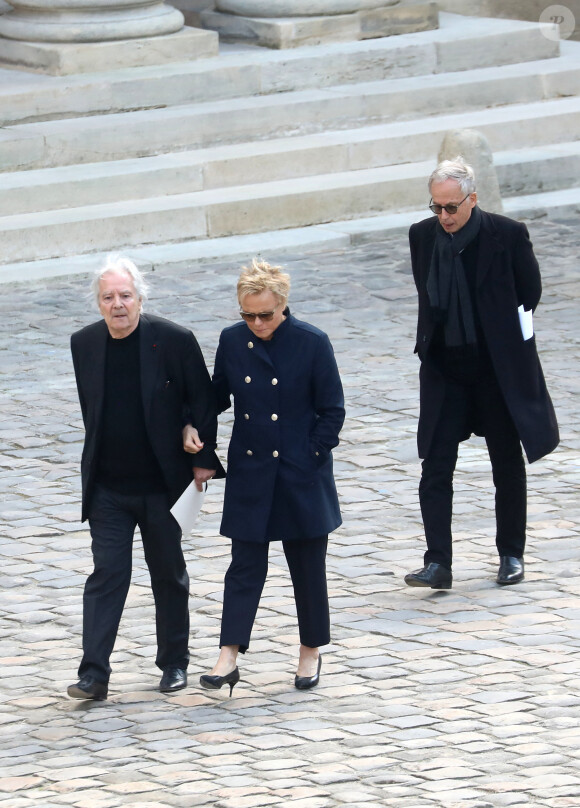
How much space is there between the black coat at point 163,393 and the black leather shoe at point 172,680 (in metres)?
0.59

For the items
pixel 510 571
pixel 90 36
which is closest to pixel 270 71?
pixel 90 36

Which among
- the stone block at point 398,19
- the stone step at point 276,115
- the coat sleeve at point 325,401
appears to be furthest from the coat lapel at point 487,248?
the stone block at point 398,19

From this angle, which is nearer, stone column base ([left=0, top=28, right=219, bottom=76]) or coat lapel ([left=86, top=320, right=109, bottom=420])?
coat lapel ([left=86, top=320, right=109, bottom=420])

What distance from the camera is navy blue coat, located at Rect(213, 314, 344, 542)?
238 inches

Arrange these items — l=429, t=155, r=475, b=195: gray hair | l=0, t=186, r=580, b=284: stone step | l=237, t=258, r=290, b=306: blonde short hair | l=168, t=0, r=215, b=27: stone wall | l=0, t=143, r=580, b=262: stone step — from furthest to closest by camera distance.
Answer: l=168, t=0, r=215, b=27: stone wall → l=0, t=143, r=580, b=262: stone step → l=0, t=186, r=580, b=284: stone step → l=429, t=155, r=475, b=195: gray hair → l=237, t=258, r=290, b=306: blonde short hair

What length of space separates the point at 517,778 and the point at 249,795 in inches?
30.0

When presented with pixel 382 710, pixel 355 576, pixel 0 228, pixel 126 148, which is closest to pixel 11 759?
pixel 382 710

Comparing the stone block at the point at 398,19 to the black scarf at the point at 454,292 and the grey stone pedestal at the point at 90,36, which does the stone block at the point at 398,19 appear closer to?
the grey stone pedestal at the point at 90,36

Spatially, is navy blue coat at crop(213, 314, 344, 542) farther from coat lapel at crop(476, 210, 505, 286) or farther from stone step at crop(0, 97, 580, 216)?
stone step at crop(0, 97, 580, 216)

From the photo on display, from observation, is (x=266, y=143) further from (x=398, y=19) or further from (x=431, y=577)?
(x=431, y=577)

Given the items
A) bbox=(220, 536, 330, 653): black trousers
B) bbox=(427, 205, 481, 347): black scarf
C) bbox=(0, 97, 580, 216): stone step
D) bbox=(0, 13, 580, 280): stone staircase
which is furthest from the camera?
bbox=(0, 97, 580, 216): stone step

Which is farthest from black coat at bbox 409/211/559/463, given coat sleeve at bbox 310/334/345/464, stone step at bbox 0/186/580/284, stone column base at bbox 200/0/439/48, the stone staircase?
stone column base at bbox 200/0/439/48

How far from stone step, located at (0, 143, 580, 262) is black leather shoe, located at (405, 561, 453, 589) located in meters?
6.71

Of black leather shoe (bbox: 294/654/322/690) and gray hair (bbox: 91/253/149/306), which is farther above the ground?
gray hair (bbox: 91/253/149/306)
